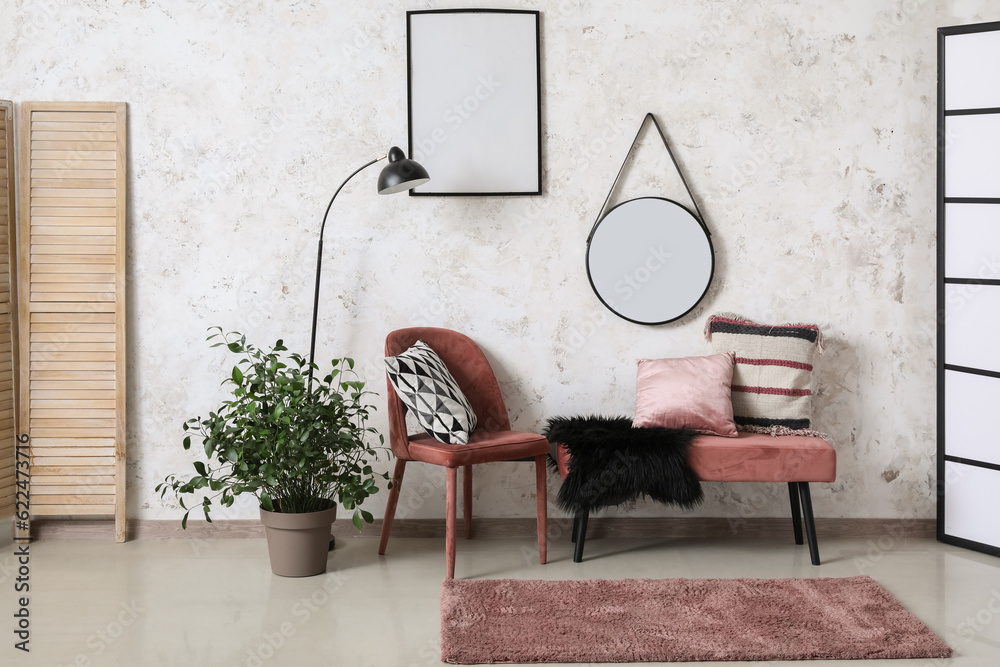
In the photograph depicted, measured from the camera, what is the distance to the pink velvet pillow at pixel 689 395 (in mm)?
3037

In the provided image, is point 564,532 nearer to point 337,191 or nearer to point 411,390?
point 411,390

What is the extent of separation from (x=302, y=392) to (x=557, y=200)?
1381 millimetres

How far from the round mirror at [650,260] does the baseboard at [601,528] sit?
92 centimetres

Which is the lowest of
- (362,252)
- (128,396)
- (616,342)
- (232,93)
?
(128,396)

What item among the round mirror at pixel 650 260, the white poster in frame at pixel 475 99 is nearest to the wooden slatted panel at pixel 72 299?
the white poster in frame at pixel 475 99

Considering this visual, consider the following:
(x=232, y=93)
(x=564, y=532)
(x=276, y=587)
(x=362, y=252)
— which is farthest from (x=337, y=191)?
(x=564, y=532)

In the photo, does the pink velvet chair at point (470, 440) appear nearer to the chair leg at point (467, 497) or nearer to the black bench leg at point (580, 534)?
the chair leg at point (467, 497)

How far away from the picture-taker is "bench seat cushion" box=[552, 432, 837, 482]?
2877 millimetres

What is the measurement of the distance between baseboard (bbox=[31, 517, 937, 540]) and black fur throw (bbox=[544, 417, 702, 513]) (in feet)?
1.58

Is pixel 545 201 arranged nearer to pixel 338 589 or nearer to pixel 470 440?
pixel 470 440

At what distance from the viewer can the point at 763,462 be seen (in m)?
2.88

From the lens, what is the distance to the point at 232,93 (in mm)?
3287

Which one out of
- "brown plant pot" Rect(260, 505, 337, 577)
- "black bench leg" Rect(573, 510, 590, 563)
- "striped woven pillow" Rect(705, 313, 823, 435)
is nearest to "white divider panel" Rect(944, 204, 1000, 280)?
"striped woven pillow" Rect(705, 313, 823, 435)

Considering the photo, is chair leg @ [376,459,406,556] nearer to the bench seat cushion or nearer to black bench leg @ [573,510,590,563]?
black bench leg @ [573,510,590,563]
